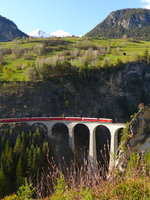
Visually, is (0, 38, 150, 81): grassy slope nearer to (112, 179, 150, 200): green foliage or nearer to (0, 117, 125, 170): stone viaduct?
(0, 117, 125, 170): stone viaduct

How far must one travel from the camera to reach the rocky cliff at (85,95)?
7000cm

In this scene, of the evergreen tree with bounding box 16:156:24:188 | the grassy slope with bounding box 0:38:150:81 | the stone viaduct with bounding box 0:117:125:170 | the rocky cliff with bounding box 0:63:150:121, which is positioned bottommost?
the evergreen tree with bounding box 16:156:24:188

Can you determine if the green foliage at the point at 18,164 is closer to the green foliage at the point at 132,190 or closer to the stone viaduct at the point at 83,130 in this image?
the stone viaduct at the point at 83,130

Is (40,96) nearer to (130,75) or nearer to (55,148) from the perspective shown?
(55,148)

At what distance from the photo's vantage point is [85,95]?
8162cm

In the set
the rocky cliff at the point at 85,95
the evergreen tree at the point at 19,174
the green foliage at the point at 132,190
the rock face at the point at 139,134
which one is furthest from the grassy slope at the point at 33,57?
the green foliage at the point at 132,190

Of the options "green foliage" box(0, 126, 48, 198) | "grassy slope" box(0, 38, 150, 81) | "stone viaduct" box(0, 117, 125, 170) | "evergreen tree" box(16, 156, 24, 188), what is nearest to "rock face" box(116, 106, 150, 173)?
"stone viaduct" box(0, 117, 125, 170)

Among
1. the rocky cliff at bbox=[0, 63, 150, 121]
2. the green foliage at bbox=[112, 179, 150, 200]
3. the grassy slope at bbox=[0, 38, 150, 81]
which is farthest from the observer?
the grassy slope at bbox=[0, 38, 150, 81]

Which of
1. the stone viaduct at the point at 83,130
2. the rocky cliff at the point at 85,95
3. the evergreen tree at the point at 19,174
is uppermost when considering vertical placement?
the rocky cliff at the point at 85,95

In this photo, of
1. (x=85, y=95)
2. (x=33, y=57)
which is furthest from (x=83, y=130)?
(x=33, y=57)

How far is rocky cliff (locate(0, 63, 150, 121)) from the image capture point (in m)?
70.0

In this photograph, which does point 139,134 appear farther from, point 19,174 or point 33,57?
point 33,57

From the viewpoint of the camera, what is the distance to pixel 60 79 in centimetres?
8175

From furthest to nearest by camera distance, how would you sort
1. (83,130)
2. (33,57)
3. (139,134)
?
(33,57) → (83,130) → (139,134)
